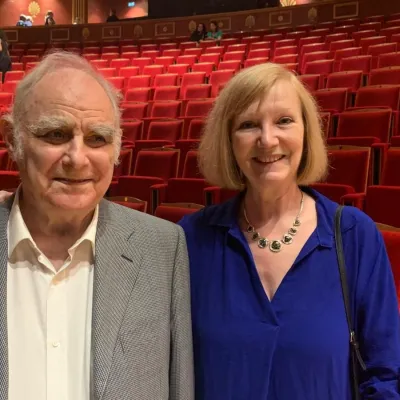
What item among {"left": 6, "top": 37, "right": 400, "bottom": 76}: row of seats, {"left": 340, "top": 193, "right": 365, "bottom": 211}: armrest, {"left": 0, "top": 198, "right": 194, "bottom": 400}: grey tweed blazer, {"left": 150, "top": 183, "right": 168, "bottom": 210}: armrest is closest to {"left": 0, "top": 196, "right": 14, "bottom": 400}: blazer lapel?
{"left": 0, "top": 198, "right": 194, "bottom": 400}: grey tweed blazer

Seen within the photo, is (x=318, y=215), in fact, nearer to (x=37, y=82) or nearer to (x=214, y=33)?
(x=37, y=82)

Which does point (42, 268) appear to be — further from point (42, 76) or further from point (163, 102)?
point (163, 102)

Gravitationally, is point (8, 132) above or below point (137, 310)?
above

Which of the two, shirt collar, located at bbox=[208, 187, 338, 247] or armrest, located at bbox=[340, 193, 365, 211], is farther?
armrest, located at bbox=[340, 193, 365, 211]

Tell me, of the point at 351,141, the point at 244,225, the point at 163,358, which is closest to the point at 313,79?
the point at 351,141

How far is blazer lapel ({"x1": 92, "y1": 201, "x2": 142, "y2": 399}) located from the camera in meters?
0.31

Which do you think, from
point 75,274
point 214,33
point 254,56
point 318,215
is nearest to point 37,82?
point 75,274

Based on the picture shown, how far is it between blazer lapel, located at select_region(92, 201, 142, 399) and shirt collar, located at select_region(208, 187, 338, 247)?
3.4 inches

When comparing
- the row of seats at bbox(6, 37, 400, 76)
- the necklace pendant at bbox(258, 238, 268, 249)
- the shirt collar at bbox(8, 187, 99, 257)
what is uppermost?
the row of seats at bbox(6, 37, 400, 76)

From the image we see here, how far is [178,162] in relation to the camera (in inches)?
49.7

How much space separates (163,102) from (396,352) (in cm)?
170

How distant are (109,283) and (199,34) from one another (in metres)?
3.19

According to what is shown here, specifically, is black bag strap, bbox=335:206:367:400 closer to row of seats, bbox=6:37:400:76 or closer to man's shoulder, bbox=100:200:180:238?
man's shoulder, bbox=100:200:180:238

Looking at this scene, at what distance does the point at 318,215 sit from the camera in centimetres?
40
